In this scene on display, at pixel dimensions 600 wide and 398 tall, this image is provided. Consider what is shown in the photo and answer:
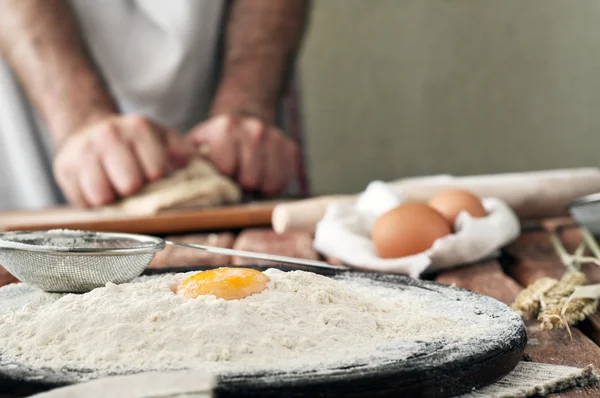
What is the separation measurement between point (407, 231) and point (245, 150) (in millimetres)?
799

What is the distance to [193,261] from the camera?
3.31 feet

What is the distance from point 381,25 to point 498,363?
2.82 meters

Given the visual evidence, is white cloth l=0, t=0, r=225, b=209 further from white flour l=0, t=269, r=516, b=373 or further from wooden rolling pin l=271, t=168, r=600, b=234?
white flour l=0, t=269, r=516, b=373

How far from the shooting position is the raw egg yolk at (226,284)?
587 mm

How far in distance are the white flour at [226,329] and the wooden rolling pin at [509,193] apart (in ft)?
1.81

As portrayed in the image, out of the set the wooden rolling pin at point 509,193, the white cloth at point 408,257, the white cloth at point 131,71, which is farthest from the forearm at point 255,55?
the white cloth at point 408,257

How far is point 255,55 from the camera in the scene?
6.18 ft

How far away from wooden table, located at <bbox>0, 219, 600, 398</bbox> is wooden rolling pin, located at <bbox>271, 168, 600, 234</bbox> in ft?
0.12

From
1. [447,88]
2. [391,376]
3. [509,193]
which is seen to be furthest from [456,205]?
[447,88]

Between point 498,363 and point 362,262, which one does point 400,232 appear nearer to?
point 362,262

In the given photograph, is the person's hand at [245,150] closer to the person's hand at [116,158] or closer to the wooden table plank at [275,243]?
the person's hand at [116,158]

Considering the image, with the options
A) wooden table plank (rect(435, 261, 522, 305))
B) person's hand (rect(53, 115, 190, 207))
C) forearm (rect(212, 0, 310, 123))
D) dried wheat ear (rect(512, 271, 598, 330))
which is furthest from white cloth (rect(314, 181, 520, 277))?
forearm (rect(212, 0, 310, 123))

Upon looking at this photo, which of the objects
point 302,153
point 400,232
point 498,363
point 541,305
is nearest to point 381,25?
point 302,153

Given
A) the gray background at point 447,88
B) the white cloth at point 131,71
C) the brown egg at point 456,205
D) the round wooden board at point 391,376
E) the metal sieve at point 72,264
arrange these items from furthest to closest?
the gray background at point 447,88 → the white cloth at point 131,71 → the brown egg at point 456,205 → the metal sieve at point 72,264 → the round wooden board at point 391,376
